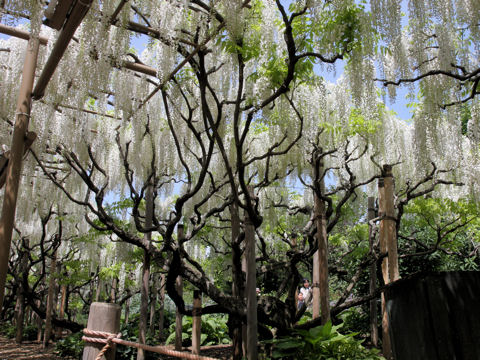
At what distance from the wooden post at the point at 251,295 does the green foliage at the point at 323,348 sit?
14.5 inches

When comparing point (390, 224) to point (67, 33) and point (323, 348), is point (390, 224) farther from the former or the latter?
point (67, 33)

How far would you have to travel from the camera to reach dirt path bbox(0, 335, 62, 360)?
748 cm

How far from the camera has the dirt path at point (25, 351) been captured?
748 centimetres

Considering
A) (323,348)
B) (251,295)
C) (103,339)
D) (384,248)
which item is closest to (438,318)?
(103,339)

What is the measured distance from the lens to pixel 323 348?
3.81m

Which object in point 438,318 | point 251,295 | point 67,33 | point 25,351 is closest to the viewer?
point 438,318

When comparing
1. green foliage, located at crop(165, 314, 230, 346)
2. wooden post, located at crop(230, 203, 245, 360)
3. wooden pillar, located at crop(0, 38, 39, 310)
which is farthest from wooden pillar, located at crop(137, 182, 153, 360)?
green foliage, located at crop(165, 314, 230, 346)

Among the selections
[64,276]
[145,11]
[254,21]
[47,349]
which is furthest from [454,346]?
[47,349]

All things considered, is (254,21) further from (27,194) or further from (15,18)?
(27,194)

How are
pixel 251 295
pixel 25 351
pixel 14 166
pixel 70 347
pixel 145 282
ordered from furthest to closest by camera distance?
pixel 25 351
pixel 70 347
pixel 145 282
pixel 251 295
pixel 14 166

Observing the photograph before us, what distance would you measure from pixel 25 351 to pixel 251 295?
23.2 ft

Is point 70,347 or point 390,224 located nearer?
point 390,224

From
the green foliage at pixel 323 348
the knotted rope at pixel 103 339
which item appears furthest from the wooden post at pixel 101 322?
the green foliage at pixel 323 348

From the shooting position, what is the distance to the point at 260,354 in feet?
14.0
